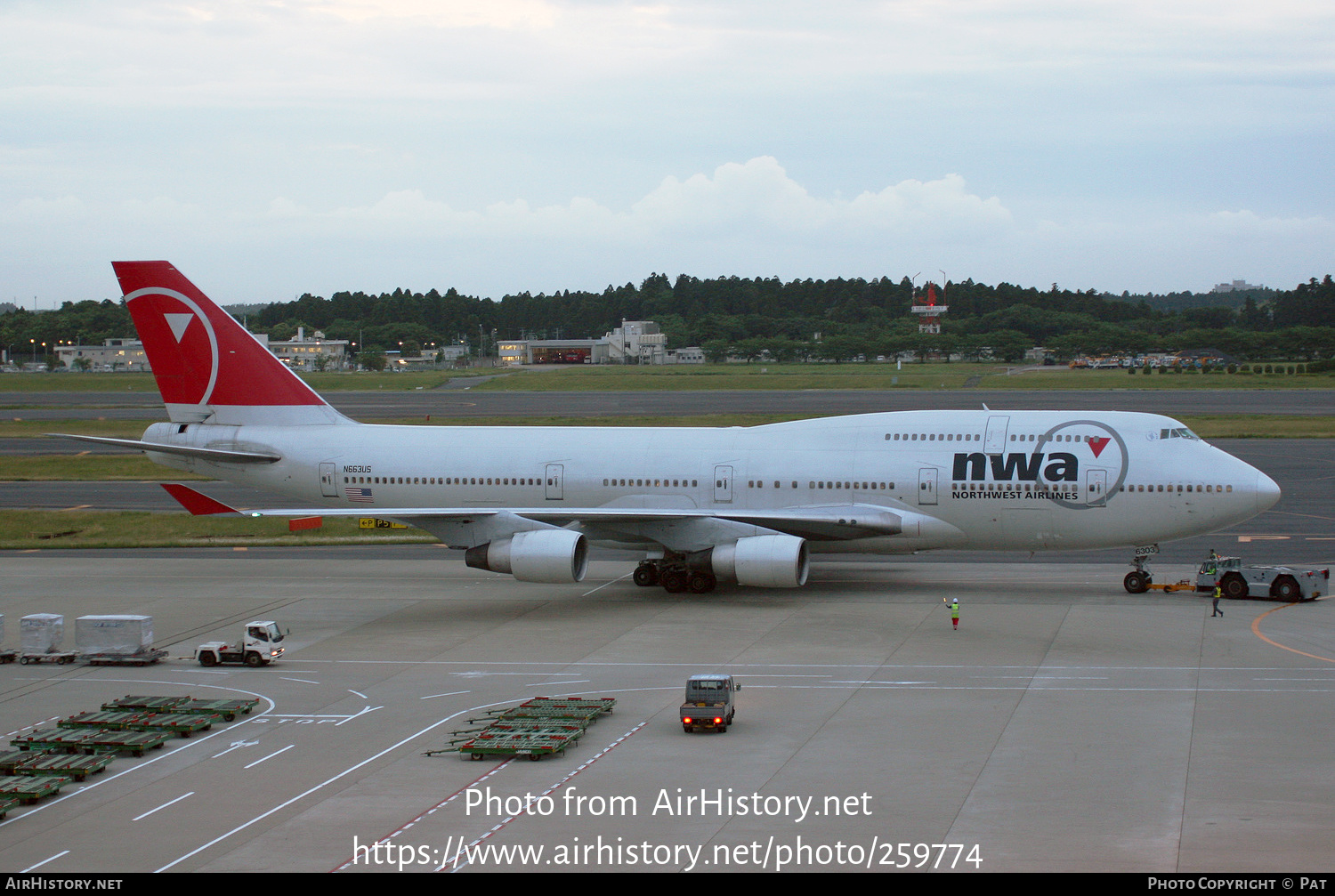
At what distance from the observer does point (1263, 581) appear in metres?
30.8

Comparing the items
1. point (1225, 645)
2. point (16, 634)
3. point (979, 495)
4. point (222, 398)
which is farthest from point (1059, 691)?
point (222, 398)

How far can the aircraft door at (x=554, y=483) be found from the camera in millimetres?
34312

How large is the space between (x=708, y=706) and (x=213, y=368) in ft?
74.2

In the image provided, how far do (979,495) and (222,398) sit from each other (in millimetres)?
22154

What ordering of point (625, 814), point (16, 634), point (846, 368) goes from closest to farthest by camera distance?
1. point (625, 814)
2. point (16, 634)
3. point (846, 368)

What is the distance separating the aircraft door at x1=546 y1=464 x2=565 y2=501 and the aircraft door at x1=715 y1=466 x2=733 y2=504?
4.40 metres

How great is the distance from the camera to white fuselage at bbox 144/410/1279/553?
3117 cm

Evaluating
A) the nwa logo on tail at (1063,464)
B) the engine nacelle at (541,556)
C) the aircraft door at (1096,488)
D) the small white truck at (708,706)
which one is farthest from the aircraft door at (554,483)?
the small white truck at (708,706)

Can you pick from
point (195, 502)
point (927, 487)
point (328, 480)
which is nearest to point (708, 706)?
point (927, 487)

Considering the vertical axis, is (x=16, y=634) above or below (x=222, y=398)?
below

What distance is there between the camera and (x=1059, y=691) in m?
22.5

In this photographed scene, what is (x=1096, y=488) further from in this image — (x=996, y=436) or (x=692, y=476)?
(x=692, y=476)
